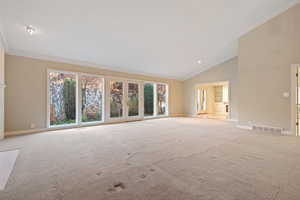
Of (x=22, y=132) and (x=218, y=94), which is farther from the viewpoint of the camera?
(x=218, y=94)


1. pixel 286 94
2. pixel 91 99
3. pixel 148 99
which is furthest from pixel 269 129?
pixel 91 99

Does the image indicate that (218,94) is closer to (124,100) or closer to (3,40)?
(124,100)

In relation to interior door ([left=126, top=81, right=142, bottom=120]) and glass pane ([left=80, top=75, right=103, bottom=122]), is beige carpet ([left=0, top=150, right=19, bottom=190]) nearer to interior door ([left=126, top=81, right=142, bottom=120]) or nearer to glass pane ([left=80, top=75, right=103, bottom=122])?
glass pane ([left=80, top=75, right=103, bottom=122])

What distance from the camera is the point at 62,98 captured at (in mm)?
5340

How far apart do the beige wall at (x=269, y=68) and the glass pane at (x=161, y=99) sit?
425cm

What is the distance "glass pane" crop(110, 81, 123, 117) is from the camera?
646 centimetres

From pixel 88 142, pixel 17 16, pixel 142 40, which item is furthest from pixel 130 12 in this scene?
pixel 88 142

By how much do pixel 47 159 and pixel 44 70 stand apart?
11.9 feet

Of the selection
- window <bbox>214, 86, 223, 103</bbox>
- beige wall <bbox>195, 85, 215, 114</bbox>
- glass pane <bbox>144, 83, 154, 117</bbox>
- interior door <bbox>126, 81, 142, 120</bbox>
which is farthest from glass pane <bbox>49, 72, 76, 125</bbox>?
window <bbox>214, 86, 223, 103</bbox>

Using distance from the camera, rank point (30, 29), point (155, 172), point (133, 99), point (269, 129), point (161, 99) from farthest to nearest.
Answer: point (161, 99)
point (133, 99)
point (269, 129)
point (30, 29)
point (155, 172)

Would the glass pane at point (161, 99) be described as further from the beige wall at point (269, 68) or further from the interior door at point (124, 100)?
the beige wall at point (269, 68)

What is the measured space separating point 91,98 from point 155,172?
189 inches

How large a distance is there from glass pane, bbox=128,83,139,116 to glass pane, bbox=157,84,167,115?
1.65m

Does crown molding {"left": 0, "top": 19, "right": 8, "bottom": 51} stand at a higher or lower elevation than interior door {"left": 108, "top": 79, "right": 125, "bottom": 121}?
higher
